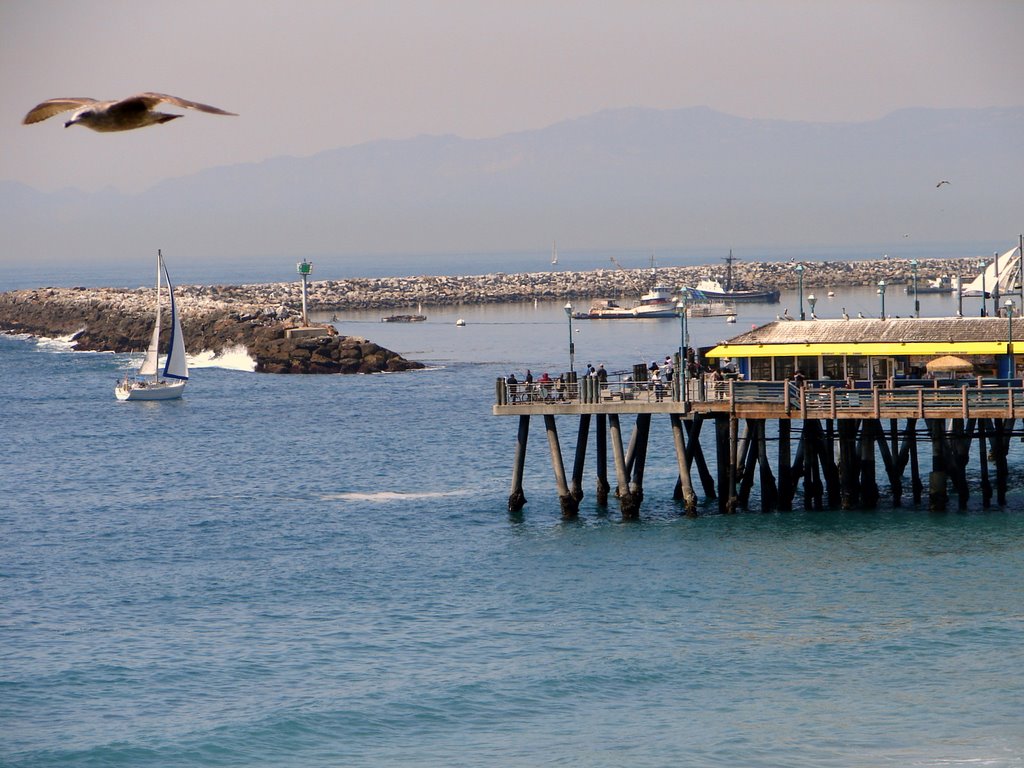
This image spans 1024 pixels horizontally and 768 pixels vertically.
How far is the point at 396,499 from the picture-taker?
54.1 meters

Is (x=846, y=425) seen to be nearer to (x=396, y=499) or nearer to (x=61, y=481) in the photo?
(x=396, y=499)

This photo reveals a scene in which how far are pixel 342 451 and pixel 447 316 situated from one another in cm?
10303

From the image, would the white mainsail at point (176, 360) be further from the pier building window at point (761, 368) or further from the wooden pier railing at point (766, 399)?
the pier building window at point (761, 368)

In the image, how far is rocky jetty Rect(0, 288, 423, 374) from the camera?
107m

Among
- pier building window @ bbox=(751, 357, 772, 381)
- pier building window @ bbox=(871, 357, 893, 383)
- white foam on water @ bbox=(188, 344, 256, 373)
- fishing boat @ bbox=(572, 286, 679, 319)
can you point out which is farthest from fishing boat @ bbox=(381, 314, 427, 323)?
pier building window @ bbox=(871, 357, 893, 383)

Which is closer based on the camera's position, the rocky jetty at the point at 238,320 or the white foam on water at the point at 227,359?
the rocky jetty at the point at 238,320

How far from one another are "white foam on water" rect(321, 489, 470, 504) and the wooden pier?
6089 mm

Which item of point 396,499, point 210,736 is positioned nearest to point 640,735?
point 210,736

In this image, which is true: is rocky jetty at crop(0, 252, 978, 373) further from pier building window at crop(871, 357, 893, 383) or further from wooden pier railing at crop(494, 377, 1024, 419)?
pier building window at crop(871, 357, 893, 383)

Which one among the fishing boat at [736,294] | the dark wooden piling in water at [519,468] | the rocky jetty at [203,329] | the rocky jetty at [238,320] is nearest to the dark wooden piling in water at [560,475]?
the dark wooden piling in water at [519,468]

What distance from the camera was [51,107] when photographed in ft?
40.0

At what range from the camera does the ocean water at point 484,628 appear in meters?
29.3

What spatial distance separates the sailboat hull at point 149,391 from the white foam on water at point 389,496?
38.2 m

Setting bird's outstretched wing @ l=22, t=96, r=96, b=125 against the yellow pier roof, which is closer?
bird's outstretched wing @ l=22, t=96, r=96, b=125
